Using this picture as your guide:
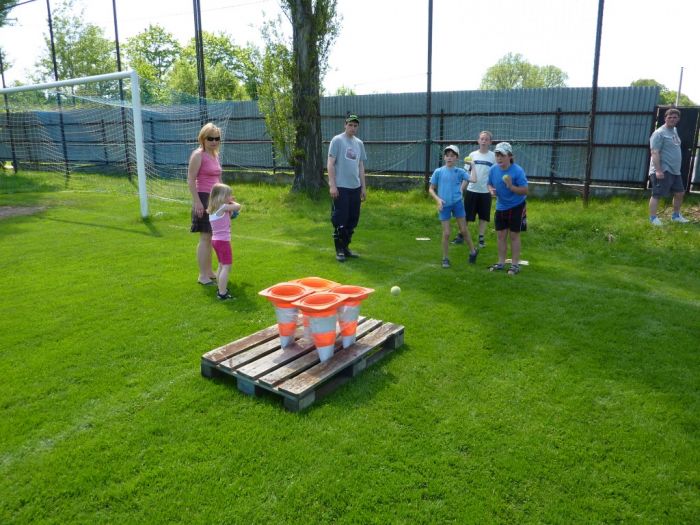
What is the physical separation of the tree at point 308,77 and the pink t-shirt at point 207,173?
8013mm

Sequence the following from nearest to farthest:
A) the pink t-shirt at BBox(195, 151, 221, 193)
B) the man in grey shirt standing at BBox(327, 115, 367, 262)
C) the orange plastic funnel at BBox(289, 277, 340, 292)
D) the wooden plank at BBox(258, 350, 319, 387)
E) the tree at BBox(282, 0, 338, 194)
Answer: the wooden plank at BBox(258, 350, 319, 387)
the orange plastic funnel at BBox(289, 277, 340, 292)
the pink t-shirt at BBox(195, 151, 221, 193)
the man in grey shirt standing at BBox(327, 115, 367, 262)
the tree at BBox(282, 0, 338, 194)

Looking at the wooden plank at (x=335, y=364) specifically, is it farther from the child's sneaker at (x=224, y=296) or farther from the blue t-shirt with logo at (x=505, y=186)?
the blue t-shirt with logo at (x=505, y=186)

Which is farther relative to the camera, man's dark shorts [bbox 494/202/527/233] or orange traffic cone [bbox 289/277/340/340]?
man's dark shorts [bbox 494/202/527/233]

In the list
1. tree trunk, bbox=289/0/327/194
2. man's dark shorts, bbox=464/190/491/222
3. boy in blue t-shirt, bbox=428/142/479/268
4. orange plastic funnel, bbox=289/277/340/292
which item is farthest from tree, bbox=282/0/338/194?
orange plastic funnel, bbox=289/277/340/292

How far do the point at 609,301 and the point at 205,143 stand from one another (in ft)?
16.5

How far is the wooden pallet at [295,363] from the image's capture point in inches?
144

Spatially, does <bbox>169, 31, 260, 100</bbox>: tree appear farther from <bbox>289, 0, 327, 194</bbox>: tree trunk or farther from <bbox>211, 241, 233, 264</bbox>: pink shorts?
<bbox>211, 241, 233, 264</bbox>: pink shorts

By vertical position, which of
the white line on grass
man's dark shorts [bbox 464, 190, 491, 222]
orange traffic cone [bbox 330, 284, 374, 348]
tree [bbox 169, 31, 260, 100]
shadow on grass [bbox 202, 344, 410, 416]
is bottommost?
the white line on grass

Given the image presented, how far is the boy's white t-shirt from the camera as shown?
8.21 m

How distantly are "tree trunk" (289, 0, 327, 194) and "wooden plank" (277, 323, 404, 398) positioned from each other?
1017 cm

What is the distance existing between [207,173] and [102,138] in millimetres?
20427

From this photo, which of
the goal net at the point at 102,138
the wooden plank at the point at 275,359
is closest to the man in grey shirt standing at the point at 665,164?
the wooden plank at the point at 275,359

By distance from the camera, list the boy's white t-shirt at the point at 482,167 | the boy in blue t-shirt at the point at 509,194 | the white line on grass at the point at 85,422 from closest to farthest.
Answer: the white line on grass at the point at 85,422
the boy in blue t-shirt at the point at 509,194
the boy's white t-shirt at the point at 482,167

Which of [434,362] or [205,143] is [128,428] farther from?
[205,143]
